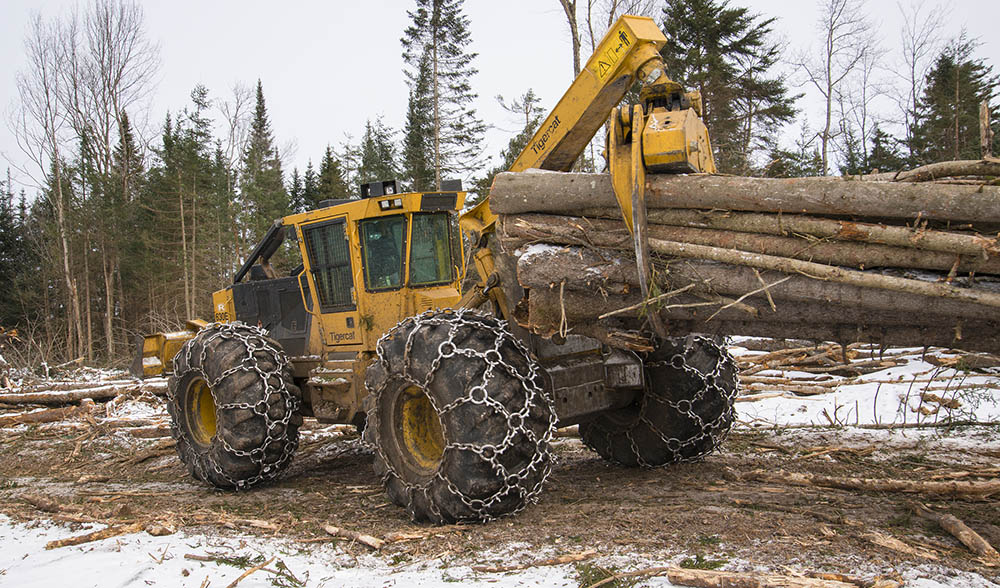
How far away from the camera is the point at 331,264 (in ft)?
23.0

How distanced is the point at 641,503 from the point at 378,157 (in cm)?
3647

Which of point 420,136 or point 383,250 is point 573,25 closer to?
point 420,136

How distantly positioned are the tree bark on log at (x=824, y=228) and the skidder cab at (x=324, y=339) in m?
2.47

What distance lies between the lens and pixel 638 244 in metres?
3.95

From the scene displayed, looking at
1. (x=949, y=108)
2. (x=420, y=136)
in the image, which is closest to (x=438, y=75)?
(x=420, y=136)

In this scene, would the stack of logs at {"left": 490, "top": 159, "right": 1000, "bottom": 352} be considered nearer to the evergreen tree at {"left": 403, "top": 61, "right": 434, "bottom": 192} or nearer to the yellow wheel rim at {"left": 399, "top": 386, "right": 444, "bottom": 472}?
the yellow wheel rim at {"left": 399, "top": 386, "right": 444, "bottom": 472}

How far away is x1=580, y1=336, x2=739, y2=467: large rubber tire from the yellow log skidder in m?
0.01

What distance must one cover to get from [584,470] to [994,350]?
3.75 metres

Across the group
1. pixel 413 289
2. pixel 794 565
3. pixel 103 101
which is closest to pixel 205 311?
pixel 103 101

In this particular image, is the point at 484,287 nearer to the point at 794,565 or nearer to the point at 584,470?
the point at 584,470

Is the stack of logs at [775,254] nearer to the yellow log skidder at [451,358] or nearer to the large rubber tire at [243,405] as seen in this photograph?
the yellow log skidder at [451,358]

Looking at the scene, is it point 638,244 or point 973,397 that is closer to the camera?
point 638,244

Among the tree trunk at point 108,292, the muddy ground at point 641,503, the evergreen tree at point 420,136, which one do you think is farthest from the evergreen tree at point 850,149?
the tree trunk at point 108,292

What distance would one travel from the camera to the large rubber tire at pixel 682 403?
19.7ft
